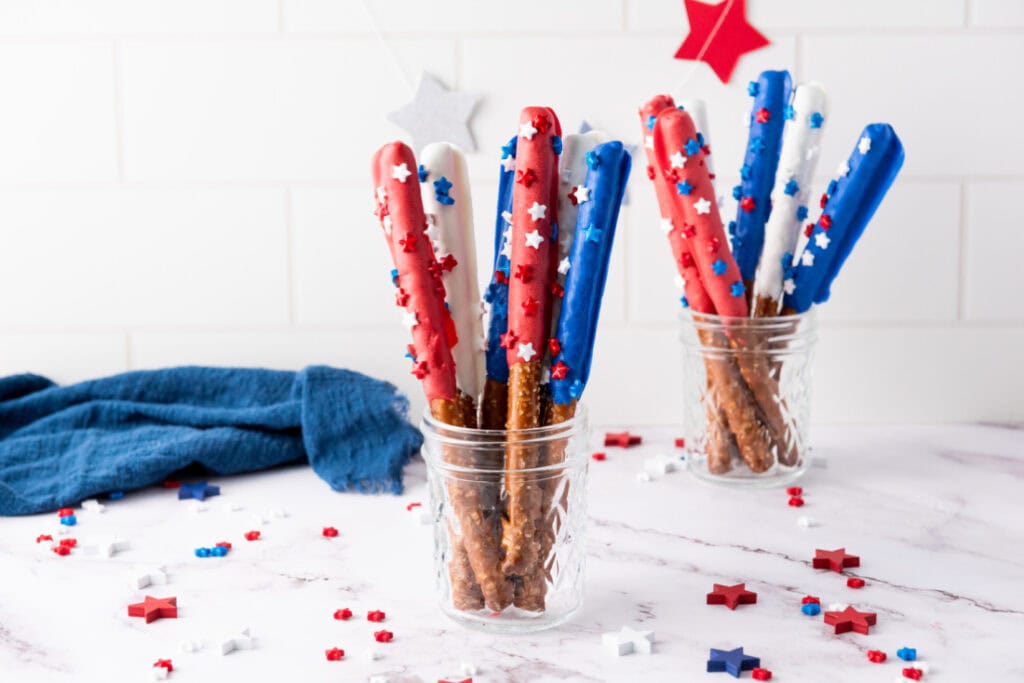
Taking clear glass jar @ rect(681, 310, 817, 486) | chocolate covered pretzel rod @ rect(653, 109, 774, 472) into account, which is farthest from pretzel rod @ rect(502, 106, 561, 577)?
clear glass jar @ rect(681, 310, 817, 486)

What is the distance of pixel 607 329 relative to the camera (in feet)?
3.99

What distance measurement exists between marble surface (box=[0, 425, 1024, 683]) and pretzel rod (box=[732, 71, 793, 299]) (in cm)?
21

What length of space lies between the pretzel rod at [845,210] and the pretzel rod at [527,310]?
0.33 metres

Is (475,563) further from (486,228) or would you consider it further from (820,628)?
(486,228)

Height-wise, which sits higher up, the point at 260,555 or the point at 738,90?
the point at 738,90

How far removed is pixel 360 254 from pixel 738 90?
408 millimetres

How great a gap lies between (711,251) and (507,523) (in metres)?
0.32

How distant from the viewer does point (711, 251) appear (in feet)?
3.09

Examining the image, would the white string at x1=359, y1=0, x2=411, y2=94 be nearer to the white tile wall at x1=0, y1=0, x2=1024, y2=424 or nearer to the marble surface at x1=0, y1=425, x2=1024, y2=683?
the white tile wall at x1=0, y1=0, x2=1024, y2=424

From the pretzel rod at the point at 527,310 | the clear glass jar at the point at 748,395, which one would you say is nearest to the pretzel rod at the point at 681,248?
the clear glass jar at the point at 748,395

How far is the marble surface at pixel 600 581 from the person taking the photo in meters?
0.70

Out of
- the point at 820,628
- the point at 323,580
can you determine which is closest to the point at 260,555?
the point at 323,580

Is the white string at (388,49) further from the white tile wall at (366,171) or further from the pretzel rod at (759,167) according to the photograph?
the pretzel rod at (759,167)

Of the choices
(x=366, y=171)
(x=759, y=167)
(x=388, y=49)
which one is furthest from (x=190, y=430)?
(x=759, y=167)
